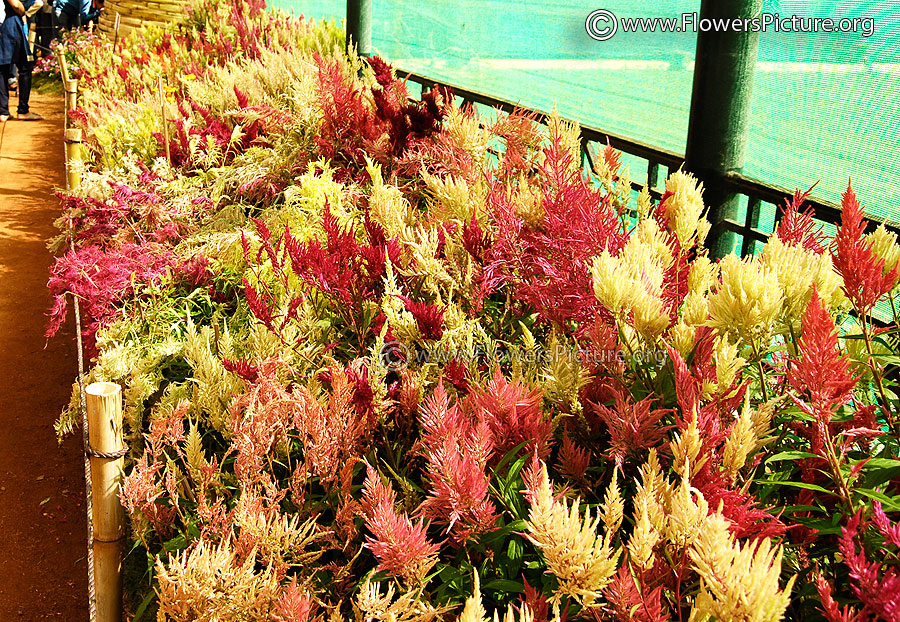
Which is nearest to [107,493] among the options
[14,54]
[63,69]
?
[63,69]

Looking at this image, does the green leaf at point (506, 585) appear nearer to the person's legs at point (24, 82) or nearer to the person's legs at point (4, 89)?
the person's legs at point (4, 89)

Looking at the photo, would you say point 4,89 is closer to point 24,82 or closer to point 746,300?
point 24,82

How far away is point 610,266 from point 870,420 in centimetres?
54

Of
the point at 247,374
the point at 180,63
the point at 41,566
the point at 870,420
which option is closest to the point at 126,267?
the point at 41,566

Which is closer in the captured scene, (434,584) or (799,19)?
(434,584)

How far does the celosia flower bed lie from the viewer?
1.14 m

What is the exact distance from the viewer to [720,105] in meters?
3.14

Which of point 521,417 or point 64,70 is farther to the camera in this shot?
point 64,70

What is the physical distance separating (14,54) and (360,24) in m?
7.49

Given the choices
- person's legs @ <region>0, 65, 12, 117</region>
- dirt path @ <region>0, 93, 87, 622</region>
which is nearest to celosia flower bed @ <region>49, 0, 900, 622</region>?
dirt path @ <region>0, 93, 87, 622</region>

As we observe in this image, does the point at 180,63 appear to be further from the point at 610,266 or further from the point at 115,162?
the point at 610,266

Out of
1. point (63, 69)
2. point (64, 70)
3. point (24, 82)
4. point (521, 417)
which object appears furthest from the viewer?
point (24, 82)

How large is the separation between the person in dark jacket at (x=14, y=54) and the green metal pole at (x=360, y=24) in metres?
→ 6.98

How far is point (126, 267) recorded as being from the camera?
3.14 m
